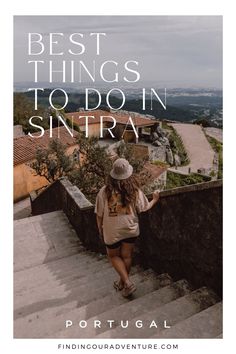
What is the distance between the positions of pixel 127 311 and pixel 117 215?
34.4 inches

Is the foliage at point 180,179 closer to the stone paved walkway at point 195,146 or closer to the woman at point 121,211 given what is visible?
the stone paved walkway at point 195,146

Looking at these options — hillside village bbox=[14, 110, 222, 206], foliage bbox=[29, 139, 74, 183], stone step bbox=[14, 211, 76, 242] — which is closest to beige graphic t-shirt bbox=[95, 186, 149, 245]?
stone step bbox=[14, 211, 76, 242]

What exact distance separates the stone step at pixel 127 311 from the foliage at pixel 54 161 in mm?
10132

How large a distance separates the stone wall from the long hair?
0.44 meters

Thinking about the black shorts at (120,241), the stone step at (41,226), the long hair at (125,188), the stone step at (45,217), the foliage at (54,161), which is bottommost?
the stone step at (41,226)

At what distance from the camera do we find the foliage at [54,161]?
541 inches

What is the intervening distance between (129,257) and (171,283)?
0.50 meters

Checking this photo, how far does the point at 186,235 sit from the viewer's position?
3.71 metres

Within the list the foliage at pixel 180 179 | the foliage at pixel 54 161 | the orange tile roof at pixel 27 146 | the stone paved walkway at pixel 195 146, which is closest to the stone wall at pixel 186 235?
the foliage at pixel 54 161

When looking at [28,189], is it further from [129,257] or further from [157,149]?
[157,149]

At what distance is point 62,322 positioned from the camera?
3371mm

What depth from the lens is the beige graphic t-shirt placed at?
143 inches
